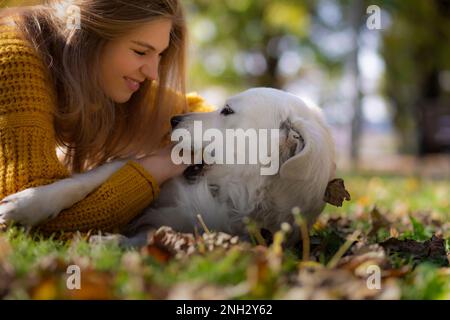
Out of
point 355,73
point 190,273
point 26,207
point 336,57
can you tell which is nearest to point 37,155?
point 26,207

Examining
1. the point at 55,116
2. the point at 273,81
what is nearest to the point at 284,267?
the point at 55,116

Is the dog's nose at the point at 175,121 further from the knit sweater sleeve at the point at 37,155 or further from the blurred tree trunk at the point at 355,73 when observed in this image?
the blurred tree trunk at the point at 355,73

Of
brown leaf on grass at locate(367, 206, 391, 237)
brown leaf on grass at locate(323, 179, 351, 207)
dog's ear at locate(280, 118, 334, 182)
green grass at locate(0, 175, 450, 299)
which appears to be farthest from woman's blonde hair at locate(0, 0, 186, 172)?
brown leaf on grass at locate(367, 206, 391, 237)

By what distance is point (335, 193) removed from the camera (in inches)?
127

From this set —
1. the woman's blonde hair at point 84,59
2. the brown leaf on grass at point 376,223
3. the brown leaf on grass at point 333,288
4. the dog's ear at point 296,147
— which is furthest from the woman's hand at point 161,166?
the brown leaf on grass at point 333,288

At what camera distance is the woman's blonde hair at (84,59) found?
3314mm

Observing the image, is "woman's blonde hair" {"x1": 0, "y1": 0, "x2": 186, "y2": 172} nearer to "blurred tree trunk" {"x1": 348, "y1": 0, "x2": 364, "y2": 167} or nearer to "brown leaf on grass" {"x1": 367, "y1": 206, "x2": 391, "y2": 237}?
"brown leaf on grass" {"x1": 367, "y1": 206, "x2": 391, "y2": 237}

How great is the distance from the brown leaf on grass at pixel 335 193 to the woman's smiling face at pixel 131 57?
1.26 m

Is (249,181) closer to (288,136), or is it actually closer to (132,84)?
(288,136)

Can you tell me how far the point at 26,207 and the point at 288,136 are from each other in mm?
1402

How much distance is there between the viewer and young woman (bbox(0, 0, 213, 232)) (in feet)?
9.68

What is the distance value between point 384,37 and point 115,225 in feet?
59.9

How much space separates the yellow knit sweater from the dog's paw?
12 cm

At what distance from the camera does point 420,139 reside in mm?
19453
